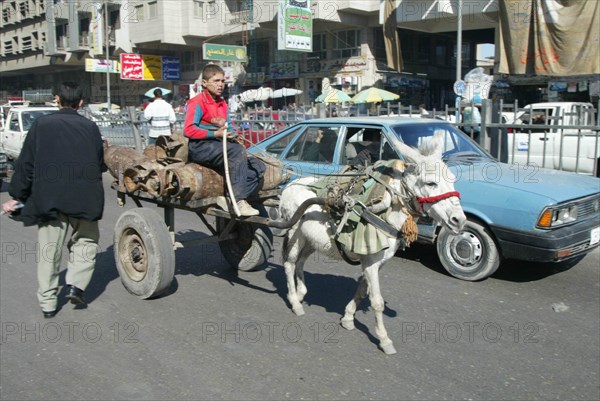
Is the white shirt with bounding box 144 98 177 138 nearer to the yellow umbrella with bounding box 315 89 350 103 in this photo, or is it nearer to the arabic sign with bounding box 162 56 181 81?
the yellow umbrella with bounding box 315 89 350 103

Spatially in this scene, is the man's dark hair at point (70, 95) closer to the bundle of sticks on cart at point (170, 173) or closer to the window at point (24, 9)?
the bundle of sticks on cart at point (170, 173)

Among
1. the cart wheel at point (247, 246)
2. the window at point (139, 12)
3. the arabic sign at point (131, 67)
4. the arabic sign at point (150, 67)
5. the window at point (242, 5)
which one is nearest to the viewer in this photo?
the cart wheel at point (247, 246)

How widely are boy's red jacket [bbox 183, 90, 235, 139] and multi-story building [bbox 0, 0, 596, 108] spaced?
18.5 metres

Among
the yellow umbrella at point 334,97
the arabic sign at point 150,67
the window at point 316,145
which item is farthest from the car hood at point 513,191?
the arabic sign at point 150,67

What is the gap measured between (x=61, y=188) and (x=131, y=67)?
33865mm

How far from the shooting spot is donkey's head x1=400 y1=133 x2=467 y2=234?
3811 millimetres

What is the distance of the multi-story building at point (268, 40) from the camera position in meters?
27.1

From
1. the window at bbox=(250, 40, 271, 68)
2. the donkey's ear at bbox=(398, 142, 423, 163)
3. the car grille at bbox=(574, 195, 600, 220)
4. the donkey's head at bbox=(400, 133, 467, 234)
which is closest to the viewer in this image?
the donkey's head at bbox=(400, 133, 467, 234)

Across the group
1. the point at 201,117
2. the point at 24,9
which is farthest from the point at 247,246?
the point at 24,9

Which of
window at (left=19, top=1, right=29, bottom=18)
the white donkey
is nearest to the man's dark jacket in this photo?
the white donkey

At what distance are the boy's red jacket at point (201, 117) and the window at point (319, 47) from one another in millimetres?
26250

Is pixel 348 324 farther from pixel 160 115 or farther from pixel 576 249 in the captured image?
pixel 160 115

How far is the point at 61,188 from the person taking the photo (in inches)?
191

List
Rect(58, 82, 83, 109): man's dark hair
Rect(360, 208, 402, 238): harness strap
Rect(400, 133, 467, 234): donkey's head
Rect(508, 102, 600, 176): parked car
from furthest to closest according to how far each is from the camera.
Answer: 1. Rect(508, 102, 600, 176): parked car
2. Rect(58, 82, 83, 109): man's dark hair
3. Rect(360, 208, 402, 238): harness strap
4. Rect(400, 133, 467, 234): donkey's head
